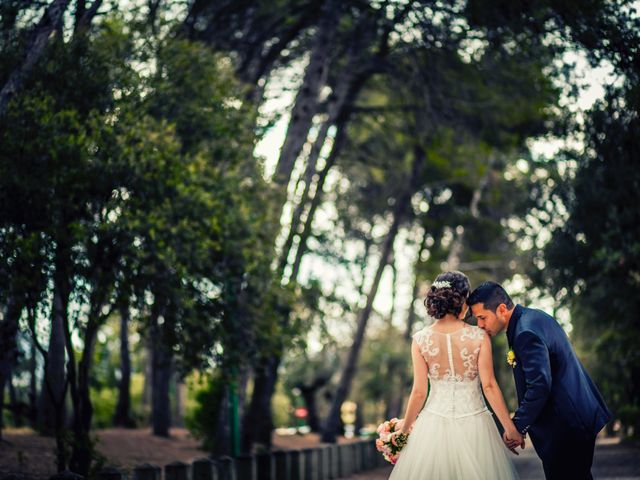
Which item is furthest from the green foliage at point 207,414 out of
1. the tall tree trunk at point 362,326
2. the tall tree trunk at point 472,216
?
the tall tree trunk at point 472,216

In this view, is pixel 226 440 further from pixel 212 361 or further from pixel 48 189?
pixel 48 189

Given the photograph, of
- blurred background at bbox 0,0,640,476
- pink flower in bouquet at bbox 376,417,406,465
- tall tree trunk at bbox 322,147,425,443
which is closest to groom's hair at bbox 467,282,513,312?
pink flower in bouquet at bbox 376,417,406,465

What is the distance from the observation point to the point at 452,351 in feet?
23.0

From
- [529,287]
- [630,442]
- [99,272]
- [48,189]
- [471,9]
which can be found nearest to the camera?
[48,189]

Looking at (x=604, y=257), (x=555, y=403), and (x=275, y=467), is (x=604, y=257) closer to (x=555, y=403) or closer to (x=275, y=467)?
(x=275, y=467)

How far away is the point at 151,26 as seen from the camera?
15828 millimetres

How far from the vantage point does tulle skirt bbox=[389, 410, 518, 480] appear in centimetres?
688

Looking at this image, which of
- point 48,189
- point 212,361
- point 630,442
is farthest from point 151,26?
point 630,442

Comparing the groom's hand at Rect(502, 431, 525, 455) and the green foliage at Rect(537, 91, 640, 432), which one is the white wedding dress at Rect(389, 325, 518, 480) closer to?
the groom's hand at Rect(502, 431, 525, 455)

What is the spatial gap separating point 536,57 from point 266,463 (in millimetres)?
7986

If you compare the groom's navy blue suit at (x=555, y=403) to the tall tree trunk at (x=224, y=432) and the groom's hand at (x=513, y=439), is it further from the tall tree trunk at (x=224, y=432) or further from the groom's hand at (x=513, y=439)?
the tall tree trunk at (x=224, y=432)

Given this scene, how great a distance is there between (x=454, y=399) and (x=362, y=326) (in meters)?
21.8

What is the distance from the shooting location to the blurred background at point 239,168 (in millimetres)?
12539

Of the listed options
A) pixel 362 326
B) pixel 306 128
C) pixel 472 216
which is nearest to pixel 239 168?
pixel 306 128
